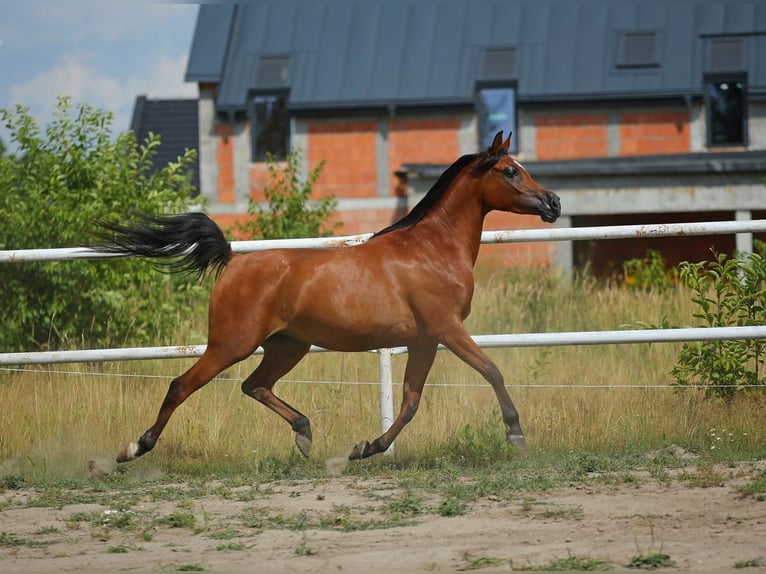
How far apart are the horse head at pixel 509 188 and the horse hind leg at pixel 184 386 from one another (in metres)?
1.85

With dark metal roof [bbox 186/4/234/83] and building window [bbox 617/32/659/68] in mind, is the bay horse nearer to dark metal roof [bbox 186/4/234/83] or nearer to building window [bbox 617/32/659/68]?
building window [bbox 617/32/659/68]

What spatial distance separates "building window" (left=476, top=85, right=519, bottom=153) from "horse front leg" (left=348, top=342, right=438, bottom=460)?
20.3 m

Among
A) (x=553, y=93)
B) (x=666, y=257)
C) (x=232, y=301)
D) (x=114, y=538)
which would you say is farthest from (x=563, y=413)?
(x=553, y=93)

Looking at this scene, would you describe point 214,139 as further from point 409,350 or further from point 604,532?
point 604,532

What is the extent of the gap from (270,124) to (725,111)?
10782 mm

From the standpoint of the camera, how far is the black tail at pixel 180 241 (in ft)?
22.6

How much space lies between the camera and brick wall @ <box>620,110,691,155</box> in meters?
26.5

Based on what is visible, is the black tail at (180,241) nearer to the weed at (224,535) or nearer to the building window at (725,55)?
the weed at (224,535)

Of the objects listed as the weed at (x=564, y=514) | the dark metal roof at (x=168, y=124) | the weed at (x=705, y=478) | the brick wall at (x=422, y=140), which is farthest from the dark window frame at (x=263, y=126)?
the weed at (x=564, y=514)

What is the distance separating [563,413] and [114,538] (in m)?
3.41

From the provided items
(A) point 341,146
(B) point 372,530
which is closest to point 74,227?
(B) point 372,530

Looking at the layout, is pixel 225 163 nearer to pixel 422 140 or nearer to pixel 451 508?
pixel 422 140

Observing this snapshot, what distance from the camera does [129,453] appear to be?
686cm

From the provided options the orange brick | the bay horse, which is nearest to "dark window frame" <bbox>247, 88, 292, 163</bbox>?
the orange brick
